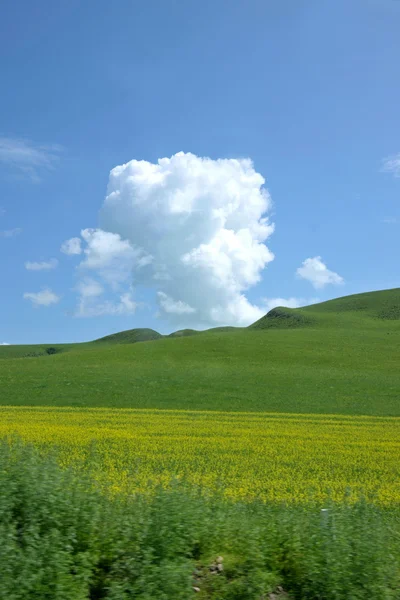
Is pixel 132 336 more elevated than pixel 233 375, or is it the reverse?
pixel 132 336

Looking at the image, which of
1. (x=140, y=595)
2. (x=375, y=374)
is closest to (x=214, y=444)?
(x=140, y=595)

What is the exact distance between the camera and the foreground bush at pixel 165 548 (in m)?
6.46

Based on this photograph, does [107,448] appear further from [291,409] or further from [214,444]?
[291,409]

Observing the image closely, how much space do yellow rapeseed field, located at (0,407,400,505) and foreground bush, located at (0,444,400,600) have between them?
1067 mm

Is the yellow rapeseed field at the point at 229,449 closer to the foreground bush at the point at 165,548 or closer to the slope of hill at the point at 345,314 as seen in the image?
the foreground bush at the point at 165,548

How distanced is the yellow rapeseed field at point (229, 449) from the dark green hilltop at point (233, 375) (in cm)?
473

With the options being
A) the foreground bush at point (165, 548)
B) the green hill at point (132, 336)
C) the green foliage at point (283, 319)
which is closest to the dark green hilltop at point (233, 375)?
the green foliage at point (283, 319)

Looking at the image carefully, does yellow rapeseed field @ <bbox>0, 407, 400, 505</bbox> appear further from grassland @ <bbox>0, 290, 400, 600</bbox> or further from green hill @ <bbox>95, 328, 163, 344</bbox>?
green hill @ <bbox>95, 328, 163, 344</bbox>

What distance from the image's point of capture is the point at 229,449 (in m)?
20.9

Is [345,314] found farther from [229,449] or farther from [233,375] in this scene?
[229,449]

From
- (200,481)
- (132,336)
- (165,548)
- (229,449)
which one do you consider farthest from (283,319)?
(165,548)

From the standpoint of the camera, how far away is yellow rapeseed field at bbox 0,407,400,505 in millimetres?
14609

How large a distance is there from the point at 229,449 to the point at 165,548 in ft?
46.0

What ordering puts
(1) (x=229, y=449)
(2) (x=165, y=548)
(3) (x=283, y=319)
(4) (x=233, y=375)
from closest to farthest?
(2) (x=165, y=548), (1) (x=229, y=449), (4) (x=233, y=375), (3) (x=283, y=319)
